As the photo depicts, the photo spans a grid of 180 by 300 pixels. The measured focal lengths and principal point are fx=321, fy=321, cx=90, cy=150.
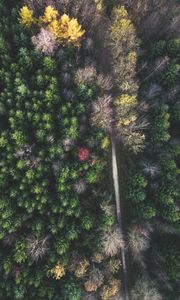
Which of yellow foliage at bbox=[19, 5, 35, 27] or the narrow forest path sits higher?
yellow foliage at bbox=[19, 5, 35, 27]

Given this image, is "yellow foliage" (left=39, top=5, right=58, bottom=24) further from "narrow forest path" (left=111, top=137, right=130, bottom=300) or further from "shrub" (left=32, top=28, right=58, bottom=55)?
"narrow forest path" (left=111, top=137, right=130, bottom=300)

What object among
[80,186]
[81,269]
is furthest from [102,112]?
[81,269]

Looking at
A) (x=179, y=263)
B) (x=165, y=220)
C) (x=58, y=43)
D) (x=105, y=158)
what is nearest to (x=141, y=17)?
(x=58, y=43)

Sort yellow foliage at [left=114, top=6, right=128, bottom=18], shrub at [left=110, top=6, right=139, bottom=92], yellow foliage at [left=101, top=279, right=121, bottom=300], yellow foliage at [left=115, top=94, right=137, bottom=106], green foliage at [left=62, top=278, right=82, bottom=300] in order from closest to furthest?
green foliage at [left=62, top=278, right=82, bottom=300] → yellow foliage at [left=101, top=279, right=121, bottom=300] → yellow foliage at [left=115, top=94, right=137, bottom=106] → shrub at [left=110, top=6, right=139, bottom=92] → yellow foliage at [left=114, top=6, right=128, bottom=18]

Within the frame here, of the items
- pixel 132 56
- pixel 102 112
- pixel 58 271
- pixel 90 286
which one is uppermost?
pixel 132 56

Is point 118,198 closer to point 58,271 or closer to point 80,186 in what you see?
point 80,186

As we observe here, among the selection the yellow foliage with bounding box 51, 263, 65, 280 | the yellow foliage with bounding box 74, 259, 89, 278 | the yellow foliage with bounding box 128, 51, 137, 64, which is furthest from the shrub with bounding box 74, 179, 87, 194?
the yellow foliage with bounding box 128, 51, 137, 64

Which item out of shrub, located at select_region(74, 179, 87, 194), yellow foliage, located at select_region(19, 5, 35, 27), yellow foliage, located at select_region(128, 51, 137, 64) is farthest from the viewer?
yellow foliage, located at select_region(128, 51, 137, 64)
